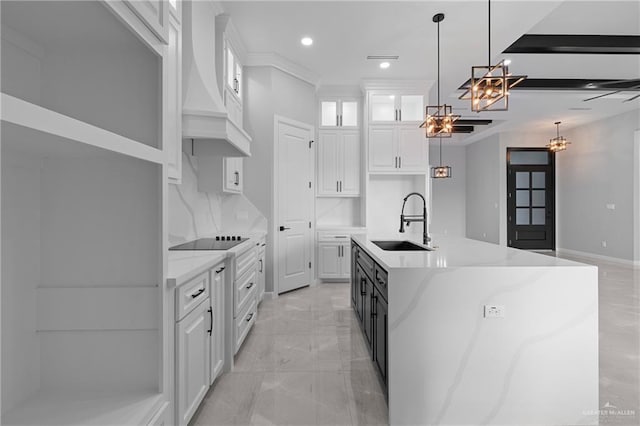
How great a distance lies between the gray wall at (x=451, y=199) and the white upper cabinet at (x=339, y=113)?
17.2 ft

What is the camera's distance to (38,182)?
1170mm

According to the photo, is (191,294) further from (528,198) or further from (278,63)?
(528,198)

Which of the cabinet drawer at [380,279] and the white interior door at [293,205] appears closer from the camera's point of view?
the cabinet drawer at [380,279]

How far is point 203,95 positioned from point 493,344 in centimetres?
253

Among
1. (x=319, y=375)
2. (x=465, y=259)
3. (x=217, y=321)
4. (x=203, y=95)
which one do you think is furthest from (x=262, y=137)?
(x=465, y=259)

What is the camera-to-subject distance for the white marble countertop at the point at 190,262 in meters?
1.43

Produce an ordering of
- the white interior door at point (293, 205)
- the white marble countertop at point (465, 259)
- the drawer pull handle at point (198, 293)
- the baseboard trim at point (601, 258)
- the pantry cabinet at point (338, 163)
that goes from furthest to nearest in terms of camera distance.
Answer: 1. the baseboard trim at point (601, 258)
2. the pantry cabinet at point (338, 163)
3. the white interior door at point (293, 205)
4. the white marble countertop at point (465, 259)
5. the drawer pull handle at point (198, 293)

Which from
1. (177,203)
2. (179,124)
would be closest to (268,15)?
(179,124)

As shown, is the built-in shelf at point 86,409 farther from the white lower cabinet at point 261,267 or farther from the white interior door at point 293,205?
the white interior door at point 293,205

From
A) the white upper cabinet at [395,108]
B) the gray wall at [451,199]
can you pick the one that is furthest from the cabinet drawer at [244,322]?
the gray wall at [451,199]

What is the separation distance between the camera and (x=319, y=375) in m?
2.35

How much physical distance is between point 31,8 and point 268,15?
9.59 ft

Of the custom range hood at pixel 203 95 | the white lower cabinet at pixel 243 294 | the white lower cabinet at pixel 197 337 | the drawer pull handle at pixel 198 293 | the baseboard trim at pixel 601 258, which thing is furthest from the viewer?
the baseboard trim at pixel 601 258

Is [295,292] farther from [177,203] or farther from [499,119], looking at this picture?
[499,119]
